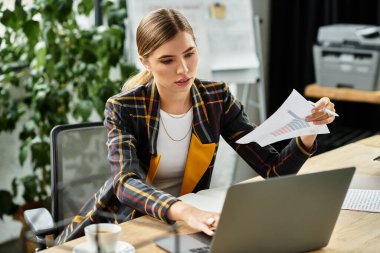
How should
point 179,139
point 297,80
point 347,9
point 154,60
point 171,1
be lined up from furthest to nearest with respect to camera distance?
point 297,80 → point 347,9 → point 171,1 → point 179,139 → point 154,60

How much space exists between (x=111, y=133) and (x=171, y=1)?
1.69 meters

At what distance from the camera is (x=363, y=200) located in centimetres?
181

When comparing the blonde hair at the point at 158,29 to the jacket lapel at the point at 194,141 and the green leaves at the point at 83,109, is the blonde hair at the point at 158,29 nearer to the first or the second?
the jacket lapel at the point at 194,141

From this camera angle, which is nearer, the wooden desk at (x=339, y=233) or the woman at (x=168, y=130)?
the wooden desk at (x=339, y=233)

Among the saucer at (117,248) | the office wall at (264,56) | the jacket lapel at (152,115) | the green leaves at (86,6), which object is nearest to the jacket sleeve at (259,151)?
the jacket lapel at (152,115)

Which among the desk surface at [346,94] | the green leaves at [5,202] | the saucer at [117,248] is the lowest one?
the green leaves at [5,202]

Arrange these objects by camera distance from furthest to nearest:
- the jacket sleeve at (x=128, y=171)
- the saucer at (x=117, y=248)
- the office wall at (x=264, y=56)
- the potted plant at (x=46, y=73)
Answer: the office wall at (x=264, y=56) < the potted plant at (x=46, y=73) < the jacket sleeve at (x=128, y=171) < the saucer at (x=117, y=248)

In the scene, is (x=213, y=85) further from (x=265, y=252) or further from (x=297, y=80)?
(x=297, y=80)

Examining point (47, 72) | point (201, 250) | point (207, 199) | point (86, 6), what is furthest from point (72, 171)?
point (86, 6)

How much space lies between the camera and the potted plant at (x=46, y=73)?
3072 millimetres

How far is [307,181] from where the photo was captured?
52.4 inches

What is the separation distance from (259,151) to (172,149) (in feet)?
0.91

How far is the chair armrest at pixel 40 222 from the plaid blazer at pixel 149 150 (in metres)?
0.05

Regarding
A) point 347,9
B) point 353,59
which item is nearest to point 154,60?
point 353,59
